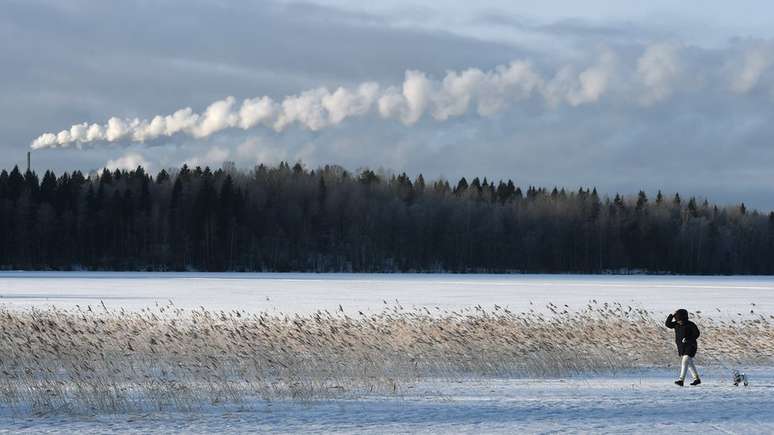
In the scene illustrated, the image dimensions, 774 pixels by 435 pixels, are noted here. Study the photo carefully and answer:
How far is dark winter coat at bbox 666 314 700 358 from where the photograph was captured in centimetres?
1422

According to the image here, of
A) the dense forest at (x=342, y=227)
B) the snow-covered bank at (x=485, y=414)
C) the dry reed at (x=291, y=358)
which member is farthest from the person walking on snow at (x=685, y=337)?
the dense forest at (x=342, y=227)

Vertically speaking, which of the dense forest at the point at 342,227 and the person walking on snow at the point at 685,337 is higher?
the dense forest at the point at 342,227

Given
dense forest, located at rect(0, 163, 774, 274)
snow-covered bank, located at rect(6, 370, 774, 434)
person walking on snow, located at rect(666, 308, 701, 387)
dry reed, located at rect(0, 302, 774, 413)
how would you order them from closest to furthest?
snow-covered bank, located at rect(6, 370, 774, 434)
dry reed, located at rect(0, 302, 774, 413)
person walking on snow, located at rect(666, 308, 701, 387)
dense forest, located at rect(0, 163, 774, 274)

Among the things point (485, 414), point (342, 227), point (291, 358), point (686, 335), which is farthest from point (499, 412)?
point (342, 227)

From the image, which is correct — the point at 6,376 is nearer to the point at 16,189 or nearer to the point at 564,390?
the point at 564,390

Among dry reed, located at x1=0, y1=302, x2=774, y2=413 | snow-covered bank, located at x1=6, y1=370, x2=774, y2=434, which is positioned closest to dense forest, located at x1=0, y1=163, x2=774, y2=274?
dry reed, located at x1=0, y1=302, x2=774, y2=413

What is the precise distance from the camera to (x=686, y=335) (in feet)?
46.8

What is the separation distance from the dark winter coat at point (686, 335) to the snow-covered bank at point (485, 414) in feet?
1.95

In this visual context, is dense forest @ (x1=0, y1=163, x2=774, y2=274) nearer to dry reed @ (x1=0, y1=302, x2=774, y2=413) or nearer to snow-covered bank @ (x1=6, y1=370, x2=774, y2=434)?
dry reed @ (x1=0, y1=302, x2=774, y2=413)

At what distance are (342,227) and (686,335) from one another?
116m

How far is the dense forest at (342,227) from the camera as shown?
4464 inches

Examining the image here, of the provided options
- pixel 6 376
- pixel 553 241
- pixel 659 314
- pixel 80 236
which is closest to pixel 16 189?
pixel 80 236

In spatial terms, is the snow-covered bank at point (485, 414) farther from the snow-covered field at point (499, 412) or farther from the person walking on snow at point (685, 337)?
the person walking on snow at point (685, 337)

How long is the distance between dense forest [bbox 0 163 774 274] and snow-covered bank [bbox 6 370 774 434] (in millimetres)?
102515
